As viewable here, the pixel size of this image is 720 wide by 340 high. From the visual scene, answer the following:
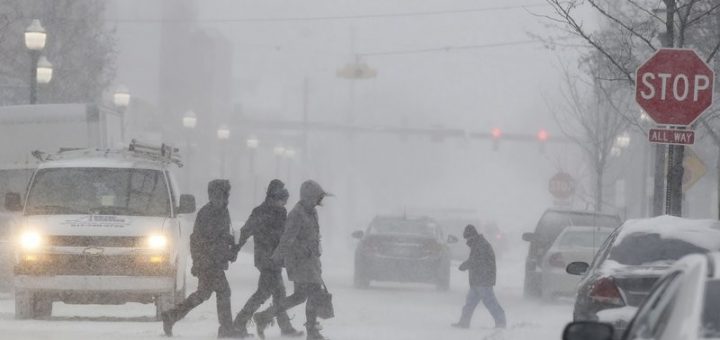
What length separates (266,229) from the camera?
17.0 m

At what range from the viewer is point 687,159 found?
28.6m

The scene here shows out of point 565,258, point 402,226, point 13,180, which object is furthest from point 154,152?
point 402,226

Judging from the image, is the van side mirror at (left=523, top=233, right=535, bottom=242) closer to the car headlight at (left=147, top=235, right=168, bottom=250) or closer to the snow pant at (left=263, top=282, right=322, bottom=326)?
the car headlight at (left=147, top=235, right=168, bottom=250)

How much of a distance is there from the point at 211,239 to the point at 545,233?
15.4m

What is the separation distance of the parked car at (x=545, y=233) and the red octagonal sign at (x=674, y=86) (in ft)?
41.3

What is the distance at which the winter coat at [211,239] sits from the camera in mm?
16594

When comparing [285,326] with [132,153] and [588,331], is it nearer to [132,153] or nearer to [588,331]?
[132,153]

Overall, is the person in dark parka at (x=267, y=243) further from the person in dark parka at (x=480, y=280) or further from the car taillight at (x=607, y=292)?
the car taillight at (x=607, y=292)

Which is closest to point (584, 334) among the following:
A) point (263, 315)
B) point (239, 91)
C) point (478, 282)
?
point (263, 315)

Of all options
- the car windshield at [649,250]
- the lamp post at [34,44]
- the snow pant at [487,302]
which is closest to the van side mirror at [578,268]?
the car windshield at [649,250]

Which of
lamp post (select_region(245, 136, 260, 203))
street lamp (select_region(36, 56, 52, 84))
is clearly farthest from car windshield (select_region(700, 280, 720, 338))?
lamp post (select_region(245, 136, 260, 203))

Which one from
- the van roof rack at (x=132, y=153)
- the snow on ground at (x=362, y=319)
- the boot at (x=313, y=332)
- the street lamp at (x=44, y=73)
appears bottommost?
the snow on ground at (x=362, y=319)

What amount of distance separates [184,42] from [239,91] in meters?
36.4

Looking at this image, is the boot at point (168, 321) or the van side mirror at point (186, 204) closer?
the boot at point (168, 321)
